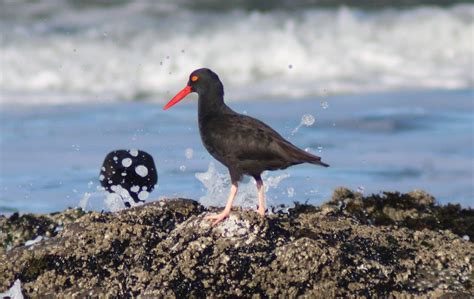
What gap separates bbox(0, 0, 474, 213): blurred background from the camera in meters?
10.2

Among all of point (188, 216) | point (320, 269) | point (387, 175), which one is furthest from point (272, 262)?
point (387, 175)

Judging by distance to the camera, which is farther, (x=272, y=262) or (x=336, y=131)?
(x=336, y=131)

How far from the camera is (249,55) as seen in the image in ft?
61.9

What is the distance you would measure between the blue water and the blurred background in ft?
0.09

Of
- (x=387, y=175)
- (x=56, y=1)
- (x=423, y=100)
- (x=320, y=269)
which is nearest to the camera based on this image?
(x=320, y=269)

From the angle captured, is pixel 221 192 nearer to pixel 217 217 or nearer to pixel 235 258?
pixel 217 217

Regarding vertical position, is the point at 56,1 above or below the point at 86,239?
above

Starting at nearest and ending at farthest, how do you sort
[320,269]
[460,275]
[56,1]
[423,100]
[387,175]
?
[320,269] < [460,275] < [387,175] < [423,100] < [56,1]

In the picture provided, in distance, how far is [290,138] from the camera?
11883 mm

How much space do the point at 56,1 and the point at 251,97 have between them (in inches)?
285

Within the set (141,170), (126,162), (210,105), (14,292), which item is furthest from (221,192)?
(14,292)

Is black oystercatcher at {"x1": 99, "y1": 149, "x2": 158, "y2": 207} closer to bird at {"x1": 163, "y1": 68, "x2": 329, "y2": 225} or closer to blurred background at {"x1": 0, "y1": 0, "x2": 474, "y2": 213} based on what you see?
blurred background at {"x1": 0, "y1": 0, "x2": 474, "y2": 213}

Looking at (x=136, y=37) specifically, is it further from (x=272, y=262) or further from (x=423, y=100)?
(x=272, y=262)

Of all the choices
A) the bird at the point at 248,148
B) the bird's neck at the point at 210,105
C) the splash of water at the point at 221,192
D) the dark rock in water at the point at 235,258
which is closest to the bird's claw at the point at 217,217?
the dark rock in water at the point at 235,258
